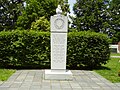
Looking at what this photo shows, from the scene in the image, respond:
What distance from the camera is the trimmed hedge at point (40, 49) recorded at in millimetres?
13031

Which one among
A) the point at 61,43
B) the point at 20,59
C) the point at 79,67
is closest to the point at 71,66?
the point at 79,67

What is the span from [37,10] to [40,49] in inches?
801

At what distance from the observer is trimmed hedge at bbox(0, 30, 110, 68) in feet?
42.8

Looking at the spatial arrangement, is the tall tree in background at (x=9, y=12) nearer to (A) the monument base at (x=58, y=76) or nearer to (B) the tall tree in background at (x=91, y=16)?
(B) the tall tree in background at (x=91, y=16)

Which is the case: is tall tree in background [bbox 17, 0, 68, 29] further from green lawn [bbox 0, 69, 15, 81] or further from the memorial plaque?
the memorial plaque

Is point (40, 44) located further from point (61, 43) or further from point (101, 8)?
point (101, 8)

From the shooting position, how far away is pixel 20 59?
42.9ft

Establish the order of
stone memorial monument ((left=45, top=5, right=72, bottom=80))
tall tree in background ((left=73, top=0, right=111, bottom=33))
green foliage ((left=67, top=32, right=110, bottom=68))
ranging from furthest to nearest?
tall tree in background ((left=73, top=0, right=111, bottom=33))
green foliage ((left=67, top=32, right=110, bottom=68))
stone memorial monument ((left=45, top=5, right=72, bottom=80))

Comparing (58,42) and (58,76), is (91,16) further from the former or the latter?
(58,76)

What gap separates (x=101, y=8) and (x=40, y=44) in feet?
109

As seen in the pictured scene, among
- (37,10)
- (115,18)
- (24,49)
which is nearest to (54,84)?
(24,49)

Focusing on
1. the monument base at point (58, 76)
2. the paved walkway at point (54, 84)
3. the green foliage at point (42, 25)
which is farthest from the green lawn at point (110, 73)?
the green foliage at point (42, 25)

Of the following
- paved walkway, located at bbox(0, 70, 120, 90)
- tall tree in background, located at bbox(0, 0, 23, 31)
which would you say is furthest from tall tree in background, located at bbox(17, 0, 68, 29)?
paved walkway, located at bbox(0, 70, 120, 90)

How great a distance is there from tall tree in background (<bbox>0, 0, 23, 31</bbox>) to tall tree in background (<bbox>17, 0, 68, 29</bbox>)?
191 inches
